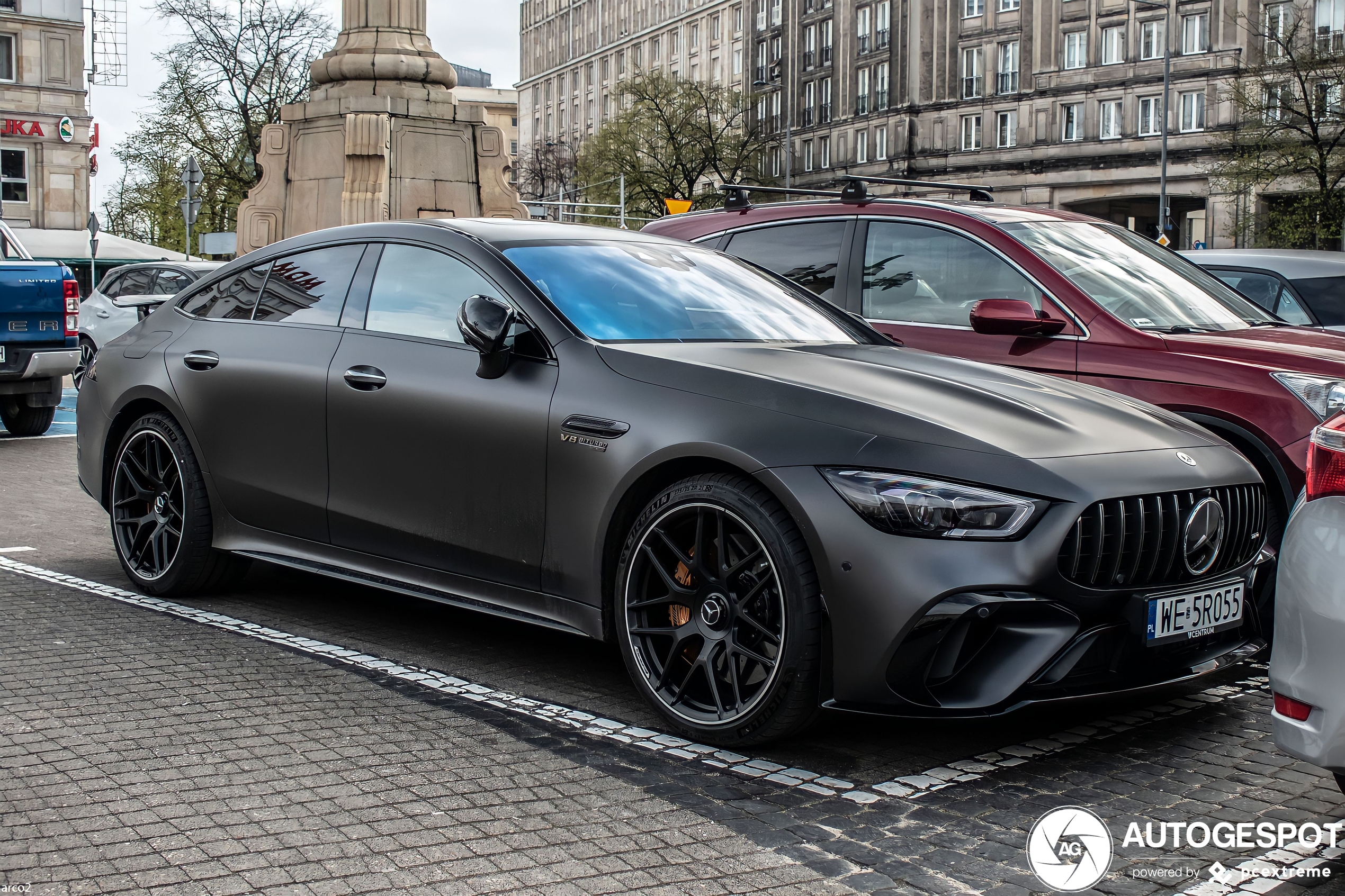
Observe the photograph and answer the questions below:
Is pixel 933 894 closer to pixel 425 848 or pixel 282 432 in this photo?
pixel 425 848

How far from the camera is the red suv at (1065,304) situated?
5766 mm

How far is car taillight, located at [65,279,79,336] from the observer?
13.7 metres

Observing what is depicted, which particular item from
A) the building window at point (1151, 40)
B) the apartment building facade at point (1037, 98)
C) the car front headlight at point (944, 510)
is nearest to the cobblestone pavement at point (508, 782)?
the car front headlight at point (944, 510)

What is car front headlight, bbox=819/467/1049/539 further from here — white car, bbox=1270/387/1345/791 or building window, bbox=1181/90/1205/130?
building window, bbox=1181/90/1205/130

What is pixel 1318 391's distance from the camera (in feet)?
18.6

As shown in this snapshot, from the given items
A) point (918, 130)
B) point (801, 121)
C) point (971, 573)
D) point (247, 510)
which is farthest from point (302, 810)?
point (801, 121)

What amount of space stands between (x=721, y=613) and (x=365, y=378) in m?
1.83

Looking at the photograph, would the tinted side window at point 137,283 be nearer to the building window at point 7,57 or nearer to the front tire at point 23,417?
the front tire at point 23,417

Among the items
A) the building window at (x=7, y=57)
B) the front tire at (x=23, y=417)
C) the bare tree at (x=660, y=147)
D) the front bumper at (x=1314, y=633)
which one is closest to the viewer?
the front bumper at (x=1314, y=633)

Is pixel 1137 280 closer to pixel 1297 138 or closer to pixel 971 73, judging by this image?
pixel 1297 138

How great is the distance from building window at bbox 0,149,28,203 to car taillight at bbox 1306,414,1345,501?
2249 inches

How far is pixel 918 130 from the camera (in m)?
77.9

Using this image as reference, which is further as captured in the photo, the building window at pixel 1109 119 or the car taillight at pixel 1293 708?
the building window at pixel 1109 119

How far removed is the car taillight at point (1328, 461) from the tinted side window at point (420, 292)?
2692mm
